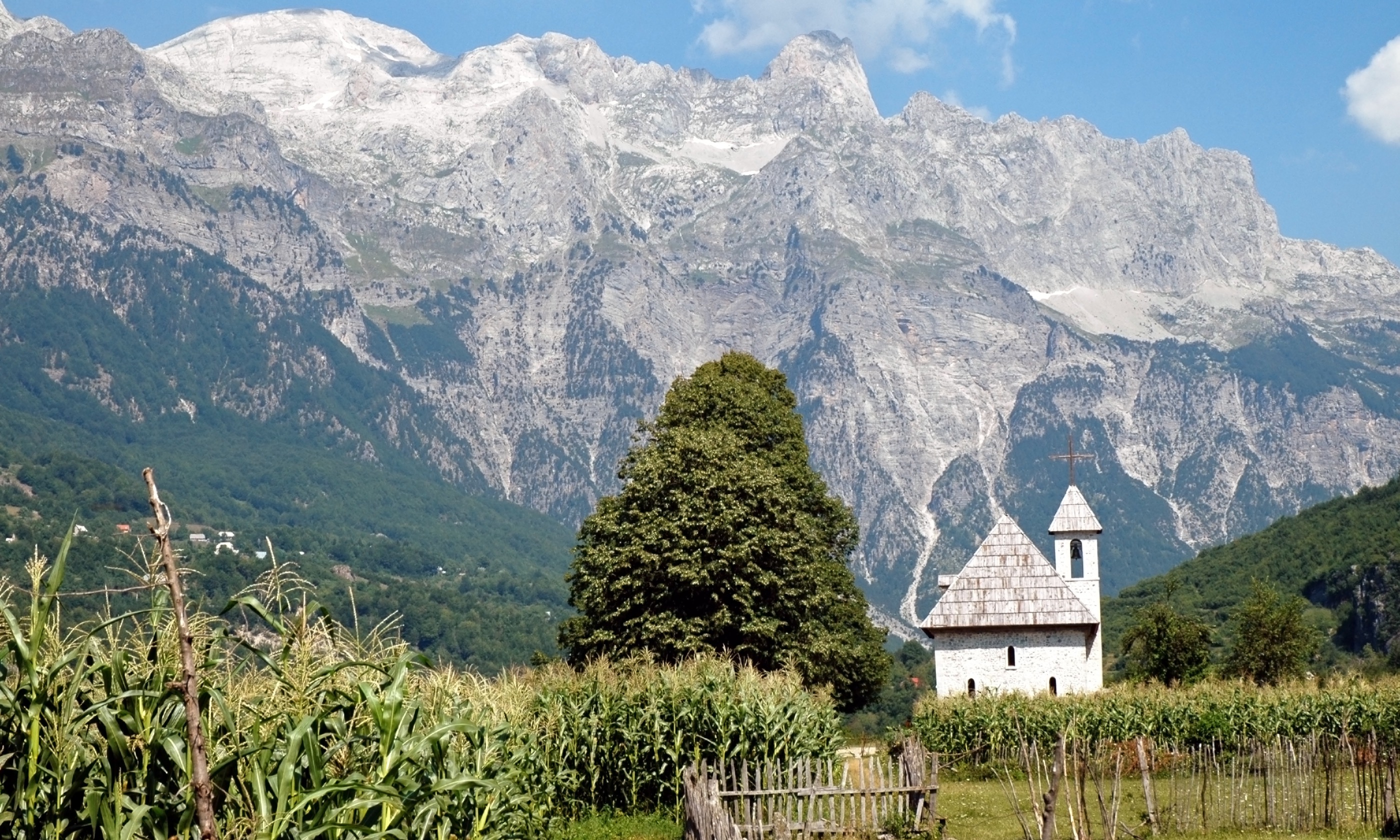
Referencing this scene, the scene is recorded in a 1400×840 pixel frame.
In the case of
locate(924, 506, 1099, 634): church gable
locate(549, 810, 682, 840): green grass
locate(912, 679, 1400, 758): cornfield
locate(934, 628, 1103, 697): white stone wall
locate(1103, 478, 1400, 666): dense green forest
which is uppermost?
locate(1103, 478, 1400, 666): dense green forest

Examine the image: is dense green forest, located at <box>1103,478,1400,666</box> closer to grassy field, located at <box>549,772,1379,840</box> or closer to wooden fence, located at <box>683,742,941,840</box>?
grassy field, located at <box>549,772,1379,840</box>

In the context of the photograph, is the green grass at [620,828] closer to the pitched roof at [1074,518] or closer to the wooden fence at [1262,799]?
the wooden fence at [1262,799]

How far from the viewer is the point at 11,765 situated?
11312 millimetres

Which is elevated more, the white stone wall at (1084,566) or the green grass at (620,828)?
the white stone wall at (1084,566)

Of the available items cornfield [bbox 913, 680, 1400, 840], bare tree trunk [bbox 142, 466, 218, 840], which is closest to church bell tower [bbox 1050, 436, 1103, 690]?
cornfield [bbox 913, 680, 1400, 840]

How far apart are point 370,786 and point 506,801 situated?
31.3 feet

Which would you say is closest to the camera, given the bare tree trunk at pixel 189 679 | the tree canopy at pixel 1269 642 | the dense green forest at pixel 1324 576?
the bare tree trunk at pixel 189 679

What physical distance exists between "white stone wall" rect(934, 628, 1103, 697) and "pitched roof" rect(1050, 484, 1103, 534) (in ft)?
28.1

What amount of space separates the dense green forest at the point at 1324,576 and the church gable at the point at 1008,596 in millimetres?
54286

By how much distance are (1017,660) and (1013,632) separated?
0.85m

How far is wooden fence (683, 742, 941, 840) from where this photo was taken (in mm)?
25422

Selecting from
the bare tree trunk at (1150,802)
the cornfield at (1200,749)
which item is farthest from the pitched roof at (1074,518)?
Answer: the bare tree trunk at (1150,802)

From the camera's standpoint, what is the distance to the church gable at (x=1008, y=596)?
165ft

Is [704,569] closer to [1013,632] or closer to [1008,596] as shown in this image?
[1013,632]
